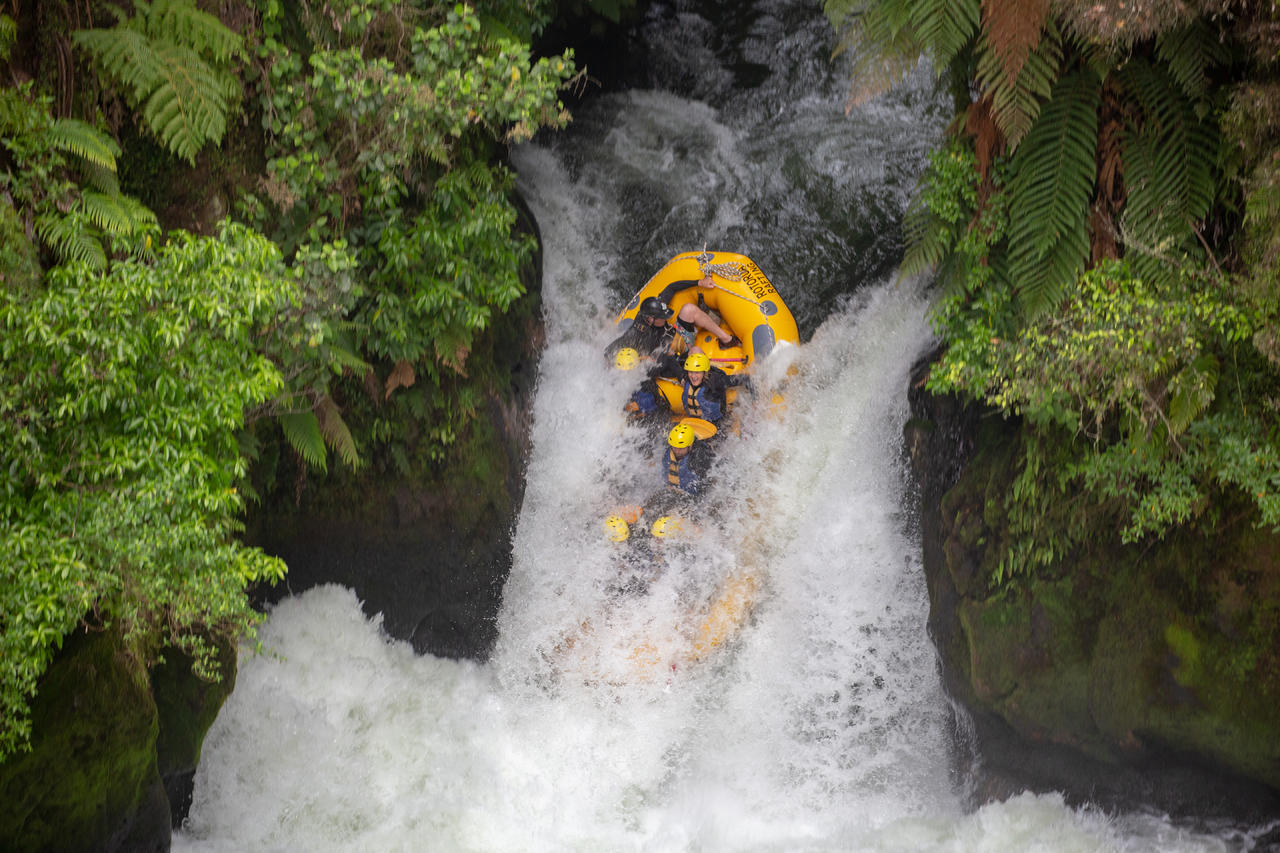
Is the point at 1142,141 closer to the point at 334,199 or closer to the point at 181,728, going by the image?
the point at 334,199

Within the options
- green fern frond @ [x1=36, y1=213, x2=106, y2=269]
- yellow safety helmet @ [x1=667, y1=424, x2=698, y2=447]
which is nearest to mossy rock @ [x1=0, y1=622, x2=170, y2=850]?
green fern frond @ [x1=36, y1=213, x2=106, y2=269]

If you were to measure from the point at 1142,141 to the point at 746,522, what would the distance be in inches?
154

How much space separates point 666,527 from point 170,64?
4674mm

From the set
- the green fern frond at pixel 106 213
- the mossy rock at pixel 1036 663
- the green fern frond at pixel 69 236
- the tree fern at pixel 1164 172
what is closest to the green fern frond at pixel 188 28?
the green fern frond at pixel 106 213

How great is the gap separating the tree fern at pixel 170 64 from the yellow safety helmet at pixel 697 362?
3.89m

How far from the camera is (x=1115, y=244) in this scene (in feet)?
18.1

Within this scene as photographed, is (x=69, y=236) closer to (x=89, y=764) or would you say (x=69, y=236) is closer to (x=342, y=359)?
(x=342, y=359)

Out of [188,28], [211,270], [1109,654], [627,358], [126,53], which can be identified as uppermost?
[1109,654]

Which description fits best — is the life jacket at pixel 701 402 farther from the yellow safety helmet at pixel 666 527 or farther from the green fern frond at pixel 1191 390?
the green fern frond at pixel 1191 390

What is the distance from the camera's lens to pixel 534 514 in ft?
26.3

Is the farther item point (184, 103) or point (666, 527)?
point (666, 527)


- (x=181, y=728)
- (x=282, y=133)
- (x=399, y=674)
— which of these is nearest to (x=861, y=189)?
(x=282, y=133)

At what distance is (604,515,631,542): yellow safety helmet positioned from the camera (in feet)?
25.2

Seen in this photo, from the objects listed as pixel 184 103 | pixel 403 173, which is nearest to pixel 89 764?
pixel 184 103
